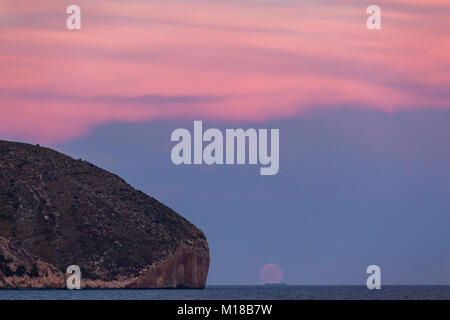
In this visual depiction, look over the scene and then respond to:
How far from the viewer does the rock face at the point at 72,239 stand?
577 ft

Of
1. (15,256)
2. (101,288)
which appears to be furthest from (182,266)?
(15,256)

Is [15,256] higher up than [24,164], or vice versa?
[24,164]

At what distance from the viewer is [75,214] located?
191 meters

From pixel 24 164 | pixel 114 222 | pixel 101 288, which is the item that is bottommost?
pixel 101 288

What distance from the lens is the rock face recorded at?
17600 centimetres

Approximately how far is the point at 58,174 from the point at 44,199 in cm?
1001

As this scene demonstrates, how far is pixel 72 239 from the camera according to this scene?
186m
